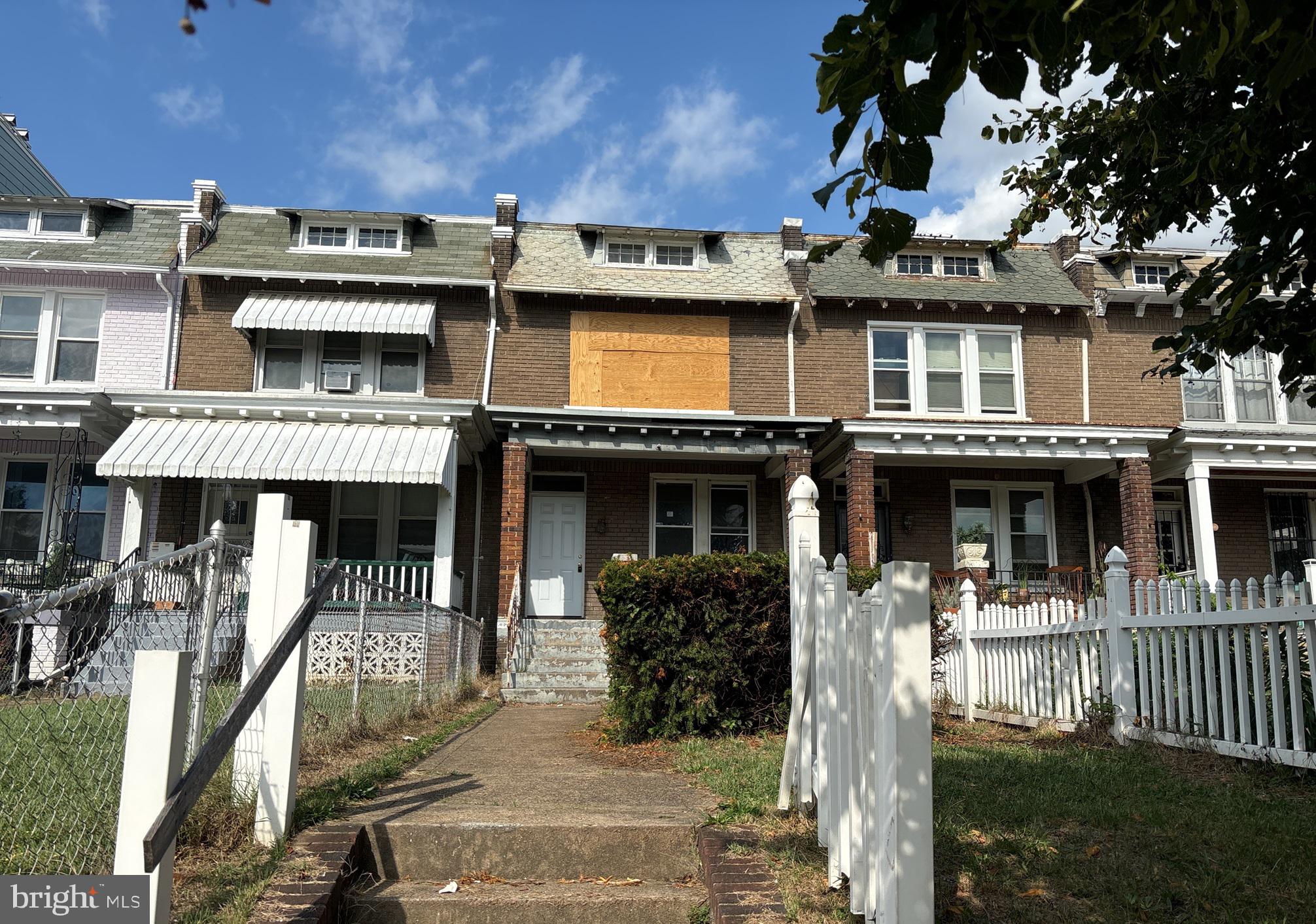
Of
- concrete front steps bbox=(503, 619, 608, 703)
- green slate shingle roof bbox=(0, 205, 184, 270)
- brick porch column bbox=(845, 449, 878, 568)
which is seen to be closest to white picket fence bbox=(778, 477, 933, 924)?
concrete front steps bbox=(503, 619, 608, 703)

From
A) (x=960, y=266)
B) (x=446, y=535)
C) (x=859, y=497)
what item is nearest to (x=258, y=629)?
(x=446, y=535)

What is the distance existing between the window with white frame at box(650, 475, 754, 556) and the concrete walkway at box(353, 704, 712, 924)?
38.4 ft

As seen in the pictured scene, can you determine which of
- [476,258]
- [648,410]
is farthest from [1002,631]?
[476,258]

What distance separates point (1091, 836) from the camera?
440 cm

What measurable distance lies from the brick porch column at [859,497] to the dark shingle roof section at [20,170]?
57.0ft

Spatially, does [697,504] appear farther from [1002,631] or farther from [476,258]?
[1002,631]

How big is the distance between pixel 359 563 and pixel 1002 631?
944 centimetres

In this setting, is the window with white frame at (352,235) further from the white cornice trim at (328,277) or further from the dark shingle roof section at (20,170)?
the dark shingle roof section at (20,170)

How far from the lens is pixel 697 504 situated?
56.9ft

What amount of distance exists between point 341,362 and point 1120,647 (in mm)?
13422

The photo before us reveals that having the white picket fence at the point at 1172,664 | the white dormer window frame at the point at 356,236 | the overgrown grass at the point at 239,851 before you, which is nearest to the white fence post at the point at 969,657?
the white picket fence at the point at 1172,664

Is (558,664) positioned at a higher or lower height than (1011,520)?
lower

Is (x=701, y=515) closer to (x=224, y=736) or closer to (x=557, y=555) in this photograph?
(x=557, y=555)

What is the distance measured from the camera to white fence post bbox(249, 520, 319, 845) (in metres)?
4.23
